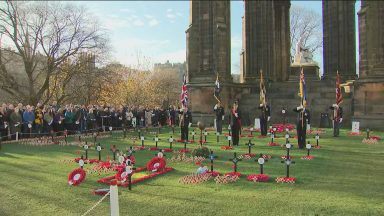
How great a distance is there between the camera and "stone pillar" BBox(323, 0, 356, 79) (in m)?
31.3

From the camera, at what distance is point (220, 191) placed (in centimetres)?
886

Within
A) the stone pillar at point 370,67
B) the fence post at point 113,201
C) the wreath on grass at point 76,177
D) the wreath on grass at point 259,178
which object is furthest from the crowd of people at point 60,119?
the fence post at point 113,201

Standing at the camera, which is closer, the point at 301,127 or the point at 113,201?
the point at 113,201

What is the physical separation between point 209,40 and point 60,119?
39.6ft

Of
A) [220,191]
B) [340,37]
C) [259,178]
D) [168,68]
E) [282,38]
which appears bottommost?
[220,191]

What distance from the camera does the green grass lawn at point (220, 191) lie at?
755 cm

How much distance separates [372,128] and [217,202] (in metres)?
18.3

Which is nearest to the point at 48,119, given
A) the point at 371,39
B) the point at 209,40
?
the point at 209,40

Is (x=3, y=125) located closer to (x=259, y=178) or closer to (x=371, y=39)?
(x=259, y=178)

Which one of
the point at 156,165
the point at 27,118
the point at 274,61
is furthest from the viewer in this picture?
the point at 274,61

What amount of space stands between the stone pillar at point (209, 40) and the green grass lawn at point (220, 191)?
16672mm

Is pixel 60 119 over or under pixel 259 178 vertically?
over

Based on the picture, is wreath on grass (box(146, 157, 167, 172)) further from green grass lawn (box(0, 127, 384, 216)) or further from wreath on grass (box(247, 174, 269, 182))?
wreath on grass (box(247, 174, 269, 182))

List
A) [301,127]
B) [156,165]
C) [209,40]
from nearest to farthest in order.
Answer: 1. [156,165]
2. [301,127]
3. [209,40]
